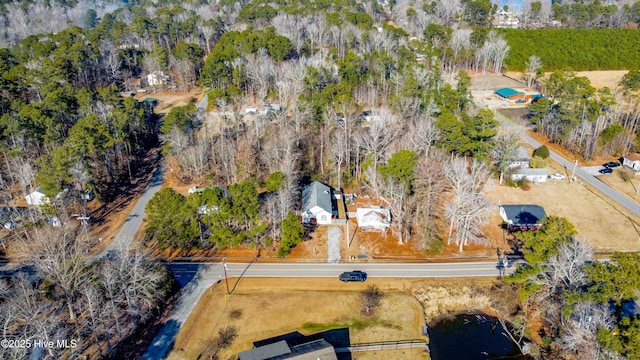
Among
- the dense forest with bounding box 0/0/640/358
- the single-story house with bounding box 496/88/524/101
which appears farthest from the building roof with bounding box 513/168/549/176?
the single-story house with bounding box 496/88/524/101

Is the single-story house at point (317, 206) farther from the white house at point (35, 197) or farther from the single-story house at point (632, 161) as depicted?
the single-story house at point (632, 161)

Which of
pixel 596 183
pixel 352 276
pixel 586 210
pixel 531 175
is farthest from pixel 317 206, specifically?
pixel 596 183

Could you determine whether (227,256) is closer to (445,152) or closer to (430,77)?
(445,152)

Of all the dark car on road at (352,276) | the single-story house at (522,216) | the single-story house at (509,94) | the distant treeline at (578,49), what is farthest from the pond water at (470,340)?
the distant treeline at (578,49)

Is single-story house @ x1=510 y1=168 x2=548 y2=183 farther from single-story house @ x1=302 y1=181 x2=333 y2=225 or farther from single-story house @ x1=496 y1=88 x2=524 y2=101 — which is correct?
single-story house @ x1=496 y1=88 x2=524 y2=101

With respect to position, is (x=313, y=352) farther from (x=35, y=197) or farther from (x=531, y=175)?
(x=531, y=175)

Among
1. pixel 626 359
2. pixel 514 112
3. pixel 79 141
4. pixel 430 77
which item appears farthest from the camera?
pixel 514 112

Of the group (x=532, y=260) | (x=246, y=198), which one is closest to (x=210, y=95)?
(x=246, y=198)
